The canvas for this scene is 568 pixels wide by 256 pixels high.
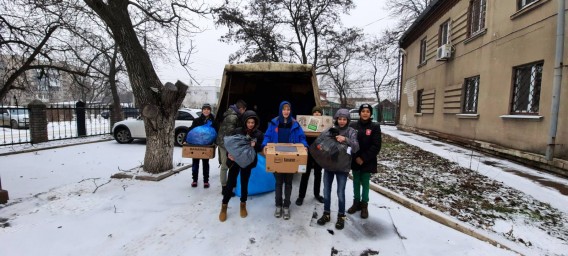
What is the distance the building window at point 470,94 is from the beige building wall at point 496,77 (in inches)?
6.3

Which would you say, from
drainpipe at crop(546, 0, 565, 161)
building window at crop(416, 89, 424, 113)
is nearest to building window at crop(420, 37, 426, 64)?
building window at crop(416, 89, 424, 113)

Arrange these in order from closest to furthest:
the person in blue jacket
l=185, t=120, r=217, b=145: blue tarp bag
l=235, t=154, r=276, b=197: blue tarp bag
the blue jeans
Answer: the blue jeans
the person in blue jacket
l=235, t=154, r=276, b=197: blue tarp bag
l=185, t=120, r=217, b=145: blue tarp bag

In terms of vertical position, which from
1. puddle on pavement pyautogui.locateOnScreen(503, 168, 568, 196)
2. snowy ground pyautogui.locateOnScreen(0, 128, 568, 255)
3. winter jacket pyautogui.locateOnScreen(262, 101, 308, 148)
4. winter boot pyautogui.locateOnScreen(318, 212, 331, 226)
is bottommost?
snowy ground pyautogui.locateOnScreen(0, 128, 568, 255)

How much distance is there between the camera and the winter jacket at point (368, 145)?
378cm

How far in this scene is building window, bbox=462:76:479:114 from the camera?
9820 mm

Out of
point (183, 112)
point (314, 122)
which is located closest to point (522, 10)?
point (314, 122)

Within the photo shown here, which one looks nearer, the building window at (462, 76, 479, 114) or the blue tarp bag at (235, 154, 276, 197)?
the blue tarp bag at (235, 154, 276, 197)

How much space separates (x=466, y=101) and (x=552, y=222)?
7.69m

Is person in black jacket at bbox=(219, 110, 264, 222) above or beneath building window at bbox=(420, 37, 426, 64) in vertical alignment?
beneath

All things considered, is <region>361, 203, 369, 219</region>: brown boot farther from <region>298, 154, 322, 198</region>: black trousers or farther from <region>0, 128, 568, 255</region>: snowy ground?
<region>298, 154, 322, 198</region>: black trousers

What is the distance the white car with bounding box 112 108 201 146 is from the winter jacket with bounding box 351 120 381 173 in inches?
325

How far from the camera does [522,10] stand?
736 cm

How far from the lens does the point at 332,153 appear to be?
140 inches

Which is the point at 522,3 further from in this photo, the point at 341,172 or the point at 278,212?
the point at 278,212
